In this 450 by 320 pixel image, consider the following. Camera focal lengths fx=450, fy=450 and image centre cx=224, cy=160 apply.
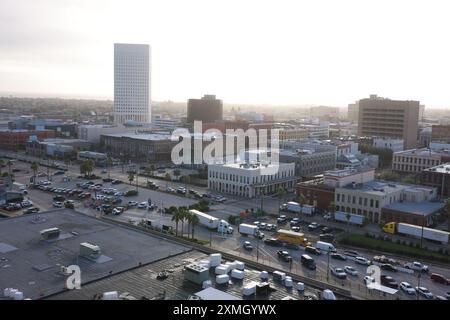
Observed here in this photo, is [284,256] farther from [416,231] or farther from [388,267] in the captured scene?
[416,231]

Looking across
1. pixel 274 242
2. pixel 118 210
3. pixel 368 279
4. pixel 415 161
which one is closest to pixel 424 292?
pixel 368 279

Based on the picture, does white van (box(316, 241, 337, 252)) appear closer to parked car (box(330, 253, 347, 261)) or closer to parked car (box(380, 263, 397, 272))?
parked car (box(330, 253, 347, 261))

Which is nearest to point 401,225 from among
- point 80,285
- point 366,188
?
point 366,188

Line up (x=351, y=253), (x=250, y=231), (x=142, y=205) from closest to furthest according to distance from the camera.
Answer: (x=351, y=253), (x=250, y=231), (x=142, y=205)

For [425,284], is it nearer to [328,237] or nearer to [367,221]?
[328,237]

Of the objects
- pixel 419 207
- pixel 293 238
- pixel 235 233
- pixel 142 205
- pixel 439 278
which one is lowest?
pixel 235 233

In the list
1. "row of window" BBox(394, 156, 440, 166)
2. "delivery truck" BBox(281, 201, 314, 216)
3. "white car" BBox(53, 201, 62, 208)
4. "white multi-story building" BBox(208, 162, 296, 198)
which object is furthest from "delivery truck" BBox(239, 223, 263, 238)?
"row of window" BBox(394, 156, 440, 166)
